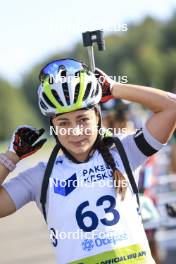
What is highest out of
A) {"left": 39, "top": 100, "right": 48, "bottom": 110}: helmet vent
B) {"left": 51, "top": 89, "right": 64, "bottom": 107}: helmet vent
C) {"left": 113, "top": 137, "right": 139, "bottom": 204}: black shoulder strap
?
{"left": 51, "top": 89, "right": 64, "bottom": 107}: helmet vent

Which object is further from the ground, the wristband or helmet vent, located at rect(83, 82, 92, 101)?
helmet vent, located at rect(83, 82, 92, 101)

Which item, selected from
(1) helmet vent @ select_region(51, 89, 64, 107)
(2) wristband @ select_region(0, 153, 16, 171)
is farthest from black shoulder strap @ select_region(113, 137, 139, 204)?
(2) wristband @ select_region(0, 153, 16, 171)

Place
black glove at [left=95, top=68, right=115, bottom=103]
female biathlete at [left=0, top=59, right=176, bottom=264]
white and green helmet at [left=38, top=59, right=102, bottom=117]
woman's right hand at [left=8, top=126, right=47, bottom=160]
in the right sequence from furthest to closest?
black glove at [left=95, top=68, right=115, bottom=103] < woman's right hand at [left=8, top=126, right=47, bottom=160] < white and green helmet at [left=38, top=59, right=102, bottom=117] < female biathlete at [left=0, top=59, right=176, bottom=264]

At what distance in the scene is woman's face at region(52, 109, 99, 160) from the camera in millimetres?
4750

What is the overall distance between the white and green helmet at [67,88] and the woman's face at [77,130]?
42mm

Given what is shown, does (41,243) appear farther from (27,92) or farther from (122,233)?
(27,92)

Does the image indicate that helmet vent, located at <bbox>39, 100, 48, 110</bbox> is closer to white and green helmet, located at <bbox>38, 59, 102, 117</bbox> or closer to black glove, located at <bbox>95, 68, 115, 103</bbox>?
white and green helmet, located at <bbox>38, 59, 102, 117</bbox>

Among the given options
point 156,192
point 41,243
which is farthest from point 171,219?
point 41,243

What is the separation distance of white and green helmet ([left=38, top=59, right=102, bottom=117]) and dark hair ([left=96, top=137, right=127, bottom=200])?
0.79ft

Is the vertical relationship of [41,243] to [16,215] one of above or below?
above

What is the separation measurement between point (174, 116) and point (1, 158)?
3.52 feet

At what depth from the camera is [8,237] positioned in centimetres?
1475

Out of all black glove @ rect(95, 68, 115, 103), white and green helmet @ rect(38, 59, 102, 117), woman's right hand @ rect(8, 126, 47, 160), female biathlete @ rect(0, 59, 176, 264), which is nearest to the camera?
female biathlete @ rect(0, 59, 176, 264)

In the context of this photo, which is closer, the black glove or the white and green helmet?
the white and green helmet
